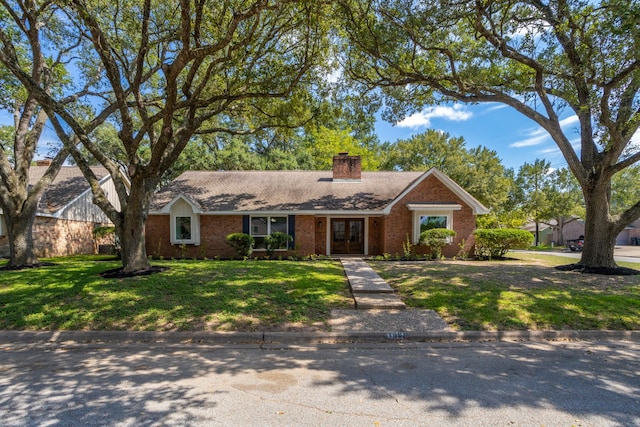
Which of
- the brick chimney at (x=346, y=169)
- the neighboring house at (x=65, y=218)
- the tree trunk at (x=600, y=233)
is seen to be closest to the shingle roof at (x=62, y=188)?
the neighboring house at (x=65, y=218)

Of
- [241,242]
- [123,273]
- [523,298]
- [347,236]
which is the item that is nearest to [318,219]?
[347,236]

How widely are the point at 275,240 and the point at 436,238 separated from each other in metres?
7.27

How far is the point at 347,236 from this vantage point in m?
15.9

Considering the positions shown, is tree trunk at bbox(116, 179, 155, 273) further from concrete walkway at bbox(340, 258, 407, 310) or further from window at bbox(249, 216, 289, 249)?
window at bbox(249, 216, 289, 249)

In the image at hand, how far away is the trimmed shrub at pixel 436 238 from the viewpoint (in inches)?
544

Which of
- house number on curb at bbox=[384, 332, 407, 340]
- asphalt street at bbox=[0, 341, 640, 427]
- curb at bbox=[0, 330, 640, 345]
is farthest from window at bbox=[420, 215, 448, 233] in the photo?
house number on curb at bbox=[384, 332, 407, 340]

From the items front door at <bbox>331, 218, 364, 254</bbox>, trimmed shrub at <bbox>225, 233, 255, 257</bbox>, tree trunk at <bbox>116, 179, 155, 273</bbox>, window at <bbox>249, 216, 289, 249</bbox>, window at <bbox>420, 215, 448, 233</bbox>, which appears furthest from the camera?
front door at <bbox>331, 218, 364, 254</bbox>

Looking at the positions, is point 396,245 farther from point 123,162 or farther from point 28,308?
point 123,162

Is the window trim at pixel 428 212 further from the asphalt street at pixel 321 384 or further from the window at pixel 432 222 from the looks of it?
the asphalt street at pixel 321 384

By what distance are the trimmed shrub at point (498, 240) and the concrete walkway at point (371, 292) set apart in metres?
7.48

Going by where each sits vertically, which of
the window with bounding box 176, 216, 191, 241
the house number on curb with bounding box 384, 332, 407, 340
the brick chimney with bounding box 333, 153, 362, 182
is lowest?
the house number on curb with bounding box 384, 332, 407, 340

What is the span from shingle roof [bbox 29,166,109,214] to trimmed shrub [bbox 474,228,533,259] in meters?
21.9

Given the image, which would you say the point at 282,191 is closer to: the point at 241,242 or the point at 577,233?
the point at 241,242

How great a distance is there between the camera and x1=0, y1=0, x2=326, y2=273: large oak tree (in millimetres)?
7645
